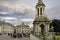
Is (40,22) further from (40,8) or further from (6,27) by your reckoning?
(6,27)

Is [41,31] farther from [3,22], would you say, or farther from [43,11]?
[3,22]

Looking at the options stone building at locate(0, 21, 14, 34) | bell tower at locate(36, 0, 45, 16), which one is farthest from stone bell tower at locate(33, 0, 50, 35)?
stone building at locate(0, 21, 14, 34)

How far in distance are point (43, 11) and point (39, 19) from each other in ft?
7.34

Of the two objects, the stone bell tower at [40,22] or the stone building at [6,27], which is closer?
the stone bell tower at [40,22]

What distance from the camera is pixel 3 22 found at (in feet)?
428

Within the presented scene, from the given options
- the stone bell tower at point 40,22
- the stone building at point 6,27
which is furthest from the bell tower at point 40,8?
the stone building at point 6,27

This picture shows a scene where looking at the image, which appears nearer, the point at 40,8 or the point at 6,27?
the point at 40,8

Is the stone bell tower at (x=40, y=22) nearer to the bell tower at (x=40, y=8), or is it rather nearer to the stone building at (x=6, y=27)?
the bell tower at (x=40, y=8)

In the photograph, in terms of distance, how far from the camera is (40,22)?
49062 mm

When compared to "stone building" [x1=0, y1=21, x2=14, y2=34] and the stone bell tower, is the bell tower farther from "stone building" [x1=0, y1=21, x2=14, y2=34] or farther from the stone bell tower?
"stone building" [x1=0, y1=21, x2=14, y2=34]

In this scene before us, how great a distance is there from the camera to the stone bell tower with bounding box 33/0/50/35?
4897cm

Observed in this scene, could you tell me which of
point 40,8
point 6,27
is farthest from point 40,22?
point 6,27

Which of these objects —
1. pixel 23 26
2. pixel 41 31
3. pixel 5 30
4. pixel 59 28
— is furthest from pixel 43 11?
pixel 23 26

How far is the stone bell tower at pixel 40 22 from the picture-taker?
1928 inches
